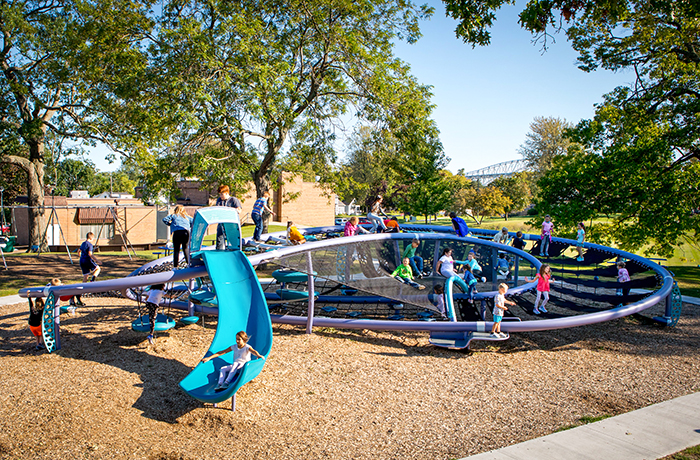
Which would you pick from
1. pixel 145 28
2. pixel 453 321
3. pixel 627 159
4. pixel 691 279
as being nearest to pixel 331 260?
pixel 453 321

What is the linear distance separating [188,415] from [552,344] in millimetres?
7446

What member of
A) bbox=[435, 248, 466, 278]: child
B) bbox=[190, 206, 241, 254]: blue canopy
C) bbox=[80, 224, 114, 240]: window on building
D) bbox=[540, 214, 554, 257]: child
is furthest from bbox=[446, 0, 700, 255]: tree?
bbox=[80, 224, 114, 240]: window on building

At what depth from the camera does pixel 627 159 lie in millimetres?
19375

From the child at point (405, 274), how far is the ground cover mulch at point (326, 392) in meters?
1.20

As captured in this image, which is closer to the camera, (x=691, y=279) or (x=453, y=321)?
(x=453, y=321)

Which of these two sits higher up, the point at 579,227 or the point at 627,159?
the point at 627,159

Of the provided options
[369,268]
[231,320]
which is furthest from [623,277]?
[231,320]

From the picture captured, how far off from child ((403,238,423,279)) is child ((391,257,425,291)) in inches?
6.0

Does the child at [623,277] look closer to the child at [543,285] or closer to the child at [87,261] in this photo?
the child at [543,285]

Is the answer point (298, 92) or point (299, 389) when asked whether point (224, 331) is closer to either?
point (299, 389)

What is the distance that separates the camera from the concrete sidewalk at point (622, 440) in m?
5.09

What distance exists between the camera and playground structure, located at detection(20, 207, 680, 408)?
734 centimetres

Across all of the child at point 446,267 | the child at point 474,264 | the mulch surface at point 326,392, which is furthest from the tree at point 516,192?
the mulch surface at point 326,392

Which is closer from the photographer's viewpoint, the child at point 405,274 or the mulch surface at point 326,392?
the mulch surface at point 326,392
